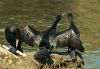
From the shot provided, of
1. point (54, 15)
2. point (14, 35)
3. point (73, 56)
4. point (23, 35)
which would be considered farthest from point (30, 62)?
point (54, 15)

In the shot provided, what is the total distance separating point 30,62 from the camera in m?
15.6

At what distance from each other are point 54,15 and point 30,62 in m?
21.3

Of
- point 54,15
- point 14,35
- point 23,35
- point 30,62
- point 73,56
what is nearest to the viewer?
point 30,62

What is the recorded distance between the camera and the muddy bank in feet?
51.3

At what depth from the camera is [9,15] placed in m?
36.5

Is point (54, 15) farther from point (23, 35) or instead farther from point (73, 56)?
point (73, 56)

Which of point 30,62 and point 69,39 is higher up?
point 69,39

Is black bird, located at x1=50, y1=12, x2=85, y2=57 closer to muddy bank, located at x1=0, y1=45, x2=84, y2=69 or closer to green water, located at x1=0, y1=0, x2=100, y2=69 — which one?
muddy bank, located at x1=0, y1=45, x2=84, y2=69

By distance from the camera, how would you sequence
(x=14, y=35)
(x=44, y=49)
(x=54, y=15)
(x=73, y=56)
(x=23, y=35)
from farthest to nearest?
(x=54, y=15) < (x=23, y=35) < (x=14, y=35) < (x=73, y=56) < (x=44, y=49)

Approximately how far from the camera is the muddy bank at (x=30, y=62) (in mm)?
15625

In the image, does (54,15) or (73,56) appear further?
(54,15)

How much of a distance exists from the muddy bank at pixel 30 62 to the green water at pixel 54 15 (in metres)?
2.48

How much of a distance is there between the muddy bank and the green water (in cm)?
248

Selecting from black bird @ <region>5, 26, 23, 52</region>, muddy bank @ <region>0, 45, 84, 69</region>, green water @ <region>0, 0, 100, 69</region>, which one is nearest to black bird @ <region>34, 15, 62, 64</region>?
muddy bank @ <region>0, 45, 84, 69</region>
